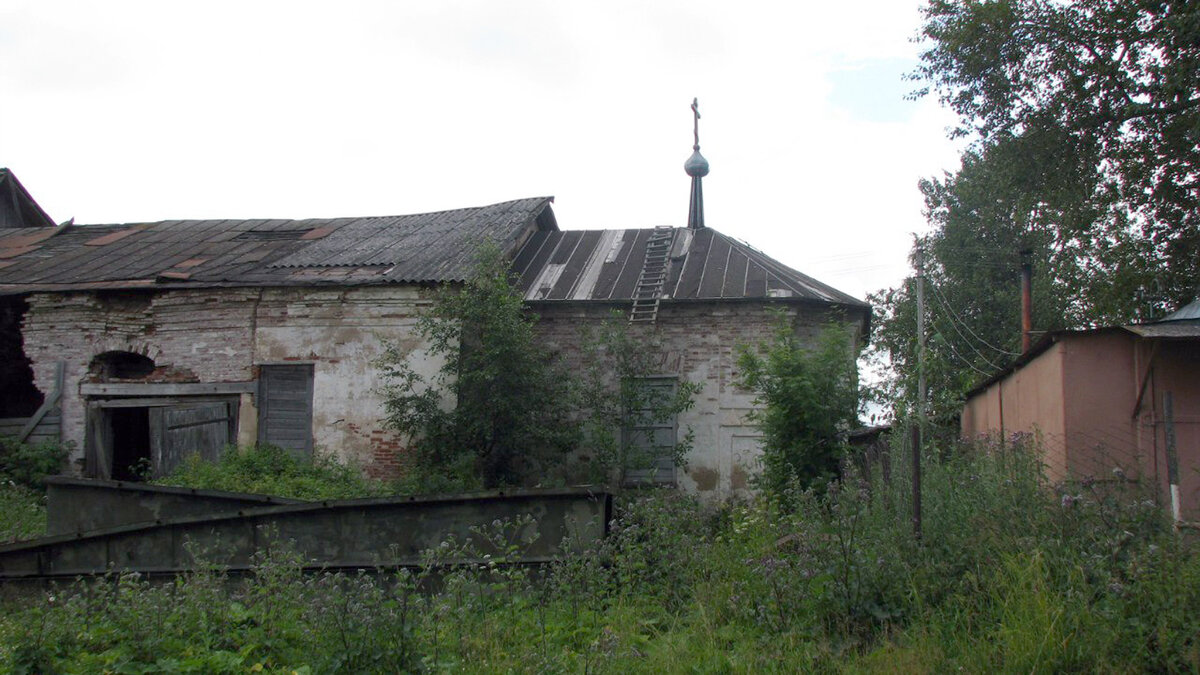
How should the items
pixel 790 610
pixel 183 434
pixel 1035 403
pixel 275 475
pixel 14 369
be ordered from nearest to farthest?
pixel 790 610, pixel 1035 403, pixel 275 475, pixel 183 434, pixel 14 369

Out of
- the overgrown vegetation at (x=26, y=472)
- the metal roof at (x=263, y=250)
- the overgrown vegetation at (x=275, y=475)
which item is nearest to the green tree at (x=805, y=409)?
the metal roof at (x=263, y=250)

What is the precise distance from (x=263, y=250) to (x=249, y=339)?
2.70 meters

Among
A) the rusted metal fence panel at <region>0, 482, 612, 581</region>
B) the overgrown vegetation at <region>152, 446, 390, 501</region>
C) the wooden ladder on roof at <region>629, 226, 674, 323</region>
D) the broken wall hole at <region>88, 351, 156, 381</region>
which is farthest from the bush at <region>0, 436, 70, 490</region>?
the wooden ladder on roof at <region>629, 226, 674, 323</region>

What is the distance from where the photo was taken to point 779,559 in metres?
6.38

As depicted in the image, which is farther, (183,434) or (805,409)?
(183,434)

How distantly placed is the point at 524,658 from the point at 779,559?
1.98m

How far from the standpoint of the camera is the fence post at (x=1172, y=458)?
25.1 ft

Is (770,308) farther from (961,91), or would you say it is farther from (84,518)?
(84,518)

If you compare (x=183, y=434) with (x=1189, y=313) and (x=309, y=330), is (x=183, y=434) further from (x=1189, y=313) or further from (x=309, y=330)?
(x=1189, y=313)

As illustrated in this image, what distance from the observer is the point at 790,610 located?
19.5 feet

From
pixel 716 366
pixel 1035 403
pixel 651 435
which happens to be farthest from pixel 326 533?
pixel 1035 403

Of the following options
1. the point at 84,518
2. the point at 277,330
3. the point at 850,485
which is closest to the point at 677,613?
the point at 850,485

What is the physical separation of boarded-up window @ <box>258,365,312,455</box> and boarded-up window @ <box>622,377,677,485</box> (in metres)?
4.74

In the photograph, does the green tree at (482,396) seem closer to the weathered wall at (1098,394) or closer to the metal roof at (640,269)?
the metal roof at (640,269)
